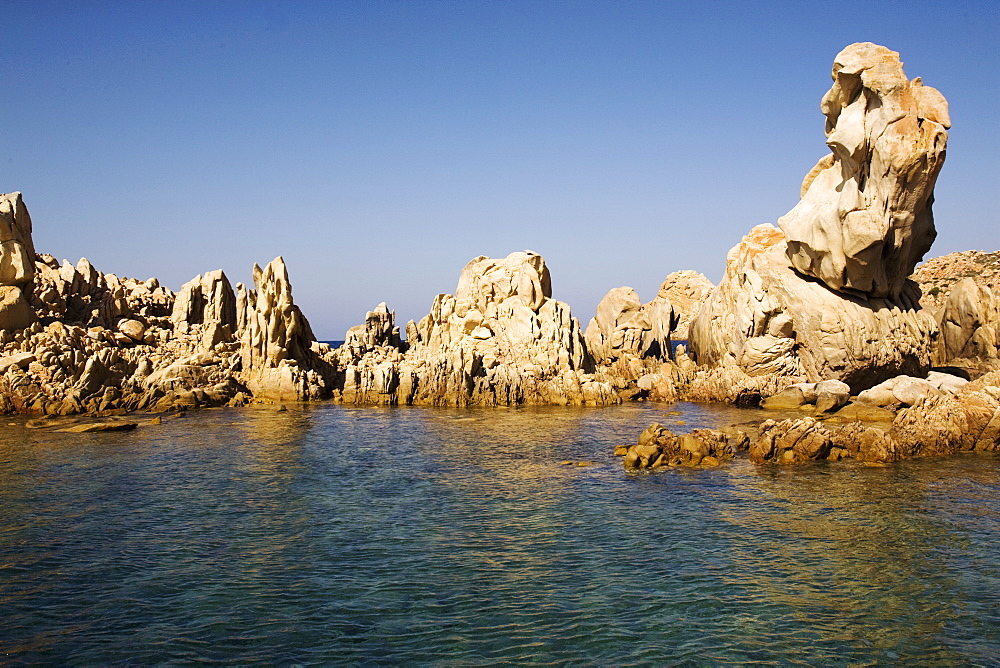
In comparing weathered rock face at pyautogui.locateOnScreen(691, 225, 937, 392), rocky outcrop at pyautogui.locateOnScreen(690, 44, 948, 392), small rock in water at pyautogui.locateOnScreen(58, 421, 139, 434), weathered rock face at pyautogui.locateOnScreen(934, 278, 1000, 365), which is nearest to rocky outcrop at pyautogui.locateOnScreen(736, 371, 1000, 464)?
rocky outcrop at pyautogui.locateOnScreen(690, 44, 948, 392)

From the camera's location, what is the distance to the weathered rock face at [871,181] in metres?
39.3

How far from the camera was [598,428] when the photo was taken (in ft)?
133

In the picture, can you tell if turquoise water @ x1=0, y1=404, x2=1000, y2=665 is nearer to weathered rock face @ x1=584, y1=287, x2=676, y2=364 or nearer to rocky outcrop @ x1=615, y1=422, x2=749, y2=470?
rocky outcrop @ x1=615, y1=422, x2=749, y2=470

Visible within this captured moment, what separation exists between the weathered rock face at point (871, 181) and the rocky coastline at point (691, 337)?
115 millimetres

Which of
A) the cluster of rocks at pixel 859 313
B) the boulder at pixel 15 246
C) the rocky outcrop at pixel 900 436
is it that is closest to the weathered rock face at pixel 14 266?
the boulder at pixel 15 246

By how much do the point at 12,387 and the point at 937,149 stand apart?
55.9 metres

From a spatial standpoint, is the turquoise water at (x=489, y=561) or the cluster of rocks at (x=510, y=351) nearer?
the turquoise water at (x=489, y=561)

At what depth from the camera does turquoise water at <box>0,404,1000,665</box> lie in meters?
14.1

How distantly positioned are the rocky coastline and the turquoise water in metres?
7.07

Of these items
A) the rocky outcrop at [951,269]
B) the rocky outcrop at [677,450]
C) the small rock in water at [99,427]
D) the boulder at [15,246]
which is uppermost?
the rocky outcrop at [951,269]

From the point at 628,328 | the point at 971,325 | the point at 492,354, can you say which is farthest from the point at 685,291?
the point at 492,354

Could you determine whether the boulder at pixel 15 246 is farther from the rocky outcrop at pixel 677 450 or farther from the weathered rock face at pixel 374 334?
the rocky outcrop at pixel 677 450

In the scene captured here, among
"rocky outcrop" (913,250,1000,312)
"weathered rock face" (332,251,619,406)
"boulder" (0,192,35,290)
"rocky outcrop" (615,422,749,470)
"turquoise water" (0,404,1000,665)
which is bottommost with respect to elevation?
"turquoise water" (0,404,1000,665)

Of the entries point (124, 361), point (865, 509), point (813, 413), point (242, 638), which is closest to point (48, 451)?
point (124, 361)
